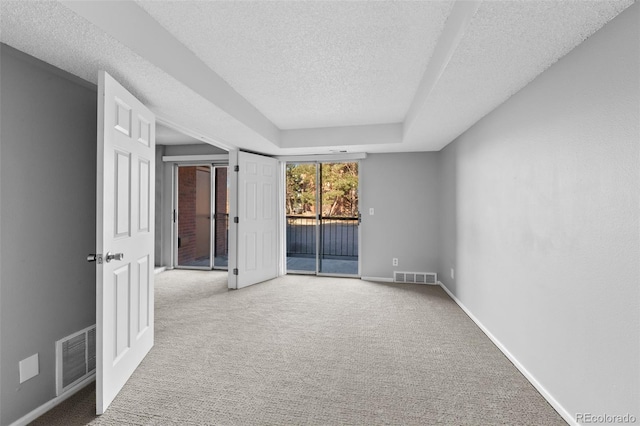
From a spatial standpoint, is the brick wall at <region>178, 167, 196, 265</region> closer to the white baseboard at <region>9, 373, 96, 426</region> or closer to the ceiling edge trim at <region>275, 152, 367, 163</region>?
the ceiling edge trim at <region>275, 152, 367, 163</region>

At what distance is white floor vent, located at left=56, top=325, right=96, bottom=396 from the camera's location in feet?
6.54

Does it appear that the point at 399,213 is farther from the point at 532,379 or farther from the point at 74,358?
the point at 74,358

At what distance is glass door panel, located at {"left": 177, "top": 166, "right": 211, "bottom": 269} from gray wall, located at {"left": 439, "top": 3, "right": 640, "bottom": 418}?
5164mm

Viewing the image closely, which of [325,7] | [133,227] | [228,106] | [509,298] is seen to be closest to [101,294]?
[133,227]

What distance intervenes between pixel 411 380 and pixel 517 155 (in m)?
1.87

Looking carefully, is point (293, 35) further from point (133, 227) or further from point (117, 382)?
point (117, 382)

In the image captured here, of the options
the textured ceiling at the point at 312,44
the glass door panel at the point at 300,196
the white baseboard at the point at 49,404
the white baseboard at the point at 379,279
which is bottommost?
the white baseboard at the point at 49,404

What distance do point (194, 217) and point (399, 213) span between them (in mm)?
4093

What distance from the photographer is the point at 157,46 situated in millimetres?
1909

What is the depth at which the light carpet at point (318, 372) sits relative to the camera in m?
1.82

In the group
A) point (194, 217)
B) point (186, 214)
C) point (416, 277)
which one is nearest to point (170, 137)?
point (186, 214)

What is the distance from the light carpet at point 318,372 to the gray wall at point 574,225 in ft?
1.31

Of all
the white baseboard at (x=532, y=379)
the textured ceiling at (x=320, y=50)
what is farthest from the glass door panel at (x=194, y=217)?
the white baseboard at (x=532, y=379)

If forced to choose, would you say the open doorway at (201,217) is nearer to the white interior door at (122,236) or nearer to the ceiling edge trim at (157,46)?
the ceiling edge trim at (157,46)
